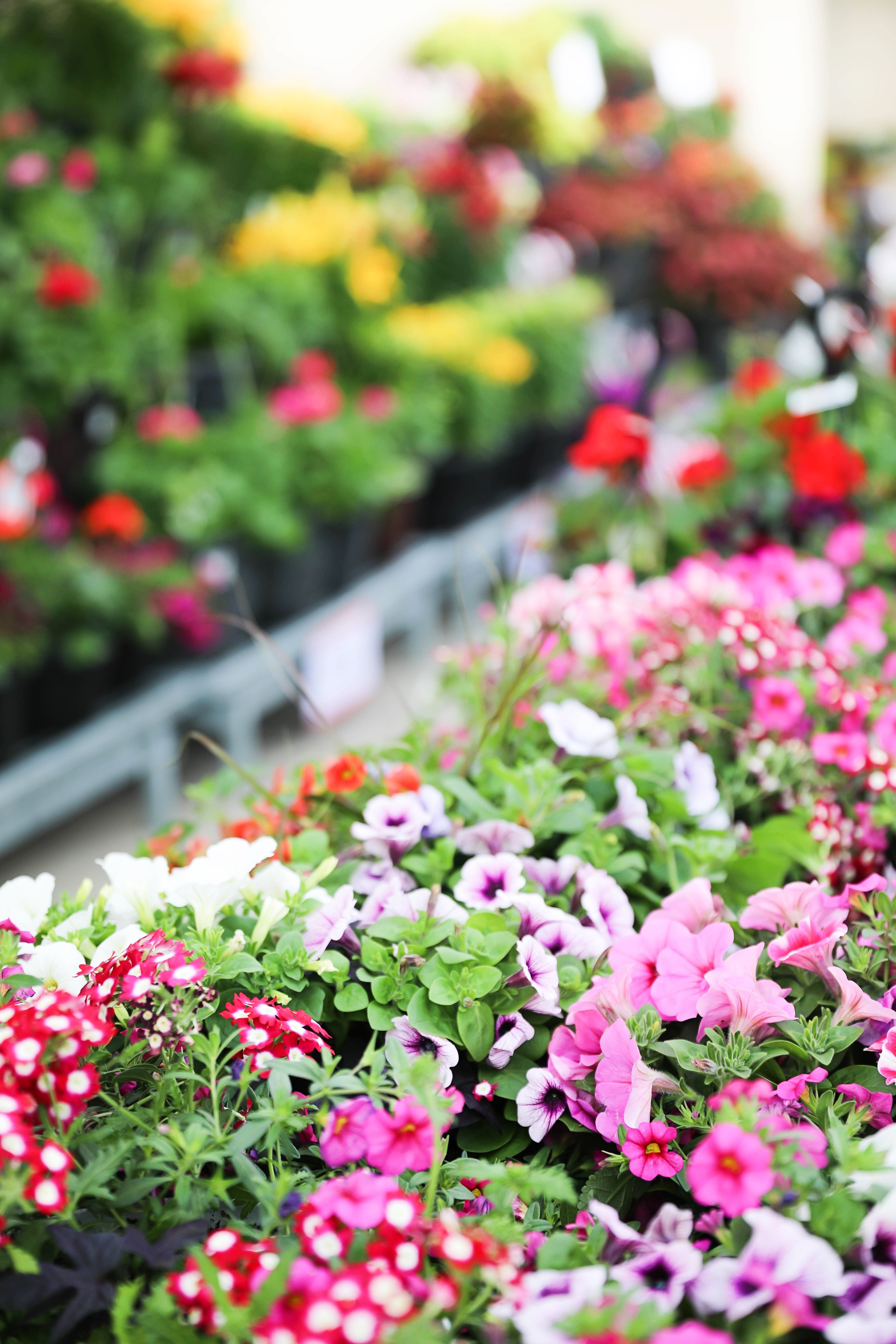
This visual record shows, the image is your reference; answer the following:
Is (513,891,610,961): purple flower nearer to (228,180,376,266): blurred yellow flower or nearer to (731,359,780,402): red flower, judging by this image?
(731,359,780,402): red flower

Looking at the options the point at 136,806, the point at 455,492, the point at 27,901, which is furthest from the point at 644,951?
the point at 455,492

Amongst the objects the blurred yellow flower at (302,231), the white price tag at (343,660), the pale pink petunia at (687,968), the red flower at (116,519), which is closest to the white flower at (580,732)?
the pale pink petunia at (687,968)

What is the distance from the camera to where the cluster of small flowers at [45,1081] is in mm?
502

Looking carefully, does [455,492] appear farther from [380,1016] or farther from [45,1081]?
[45,1081]

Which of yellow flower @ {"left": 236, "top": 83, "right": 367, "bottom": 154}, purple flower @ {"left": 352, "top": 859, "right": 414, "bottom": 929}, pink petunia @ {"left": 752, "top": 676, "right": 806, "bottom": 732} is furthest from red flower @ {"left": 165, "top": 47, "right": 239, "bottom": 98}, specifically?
purple flower @ {"left": 352, "top": 859, "right": 414, "bottom": 929}

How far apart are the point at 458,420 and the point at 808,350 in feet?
4.50

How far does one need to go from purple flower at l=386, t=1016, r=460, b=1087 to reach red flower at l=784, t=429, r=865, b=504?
1096 millimetres

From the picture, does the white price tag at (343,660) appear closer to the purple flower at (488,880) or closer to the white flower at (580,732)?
the white flower at (580,732)

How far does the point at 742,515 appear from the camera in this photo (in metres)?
1.61

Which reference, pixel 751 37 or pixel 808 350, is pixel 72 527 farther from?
pixel 751 37

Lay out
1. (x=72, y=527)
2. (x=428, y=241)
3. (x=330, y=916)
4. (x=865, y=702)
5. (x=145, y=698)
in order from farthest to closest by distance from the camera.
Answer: (x=428, y=241) < (x=72, y=527) < (x=145, y=698) < (x=865, y=702) < (x=330, y=916)

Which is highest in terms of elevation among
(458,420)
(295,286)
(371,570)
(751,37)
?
(751,37)

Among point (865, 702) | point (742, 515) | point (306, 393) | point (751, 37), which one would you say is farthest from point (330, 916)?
point (751, 37)

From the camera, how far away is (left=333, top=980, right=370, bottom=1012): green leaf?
0.67m
